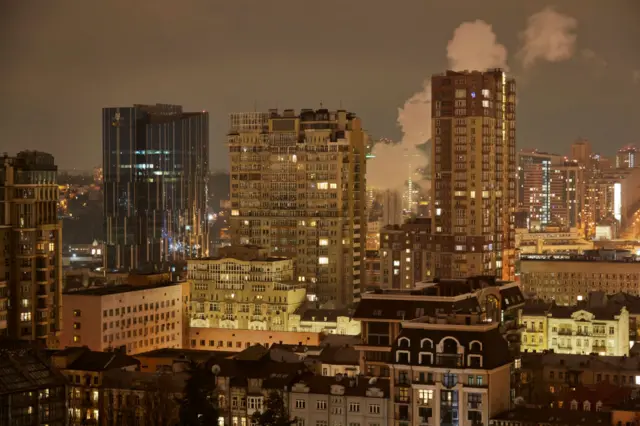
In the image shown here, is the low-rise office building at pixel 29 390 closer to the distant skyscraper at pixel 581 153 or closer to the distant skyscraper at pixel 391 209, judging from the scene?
the distant skyscraper at pixel 391 209

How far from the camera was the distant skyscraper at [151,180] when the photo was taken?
334 ft

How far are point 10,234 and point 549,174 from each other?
8142cm

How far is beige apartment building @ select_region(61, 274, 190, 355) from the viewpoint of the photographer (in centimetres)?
5462

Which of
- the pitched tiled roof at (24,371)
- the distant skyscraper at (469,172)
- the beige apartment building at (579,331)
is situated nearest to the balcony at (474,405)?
the pitched tiled roof at (24,371)

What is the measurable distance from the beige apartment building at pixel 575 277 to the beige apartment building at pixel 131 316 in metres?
22.1

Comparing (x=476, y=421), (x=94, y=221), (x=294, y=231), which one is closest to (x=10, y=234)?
(x=476, y=421)

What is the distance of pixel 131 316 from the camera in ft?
186

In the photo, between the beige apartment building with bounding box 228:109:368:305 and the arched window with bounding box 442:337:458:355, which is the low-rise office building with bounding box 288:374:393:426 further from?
the beige apartment building with bounding box 228:109:368:305

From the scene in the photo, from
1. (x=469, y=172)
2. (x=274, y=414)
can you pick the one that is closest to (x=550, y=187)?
(x=469, y=172)

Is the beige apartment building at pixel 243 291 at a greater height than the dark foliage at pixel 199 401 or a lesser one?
greater

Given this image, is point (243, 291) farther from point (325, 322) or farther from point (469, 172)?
point (469, 172)

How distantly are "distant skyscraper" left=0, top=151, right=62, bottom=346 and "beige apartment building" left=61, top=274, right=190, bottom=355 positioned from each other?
3.70 meters

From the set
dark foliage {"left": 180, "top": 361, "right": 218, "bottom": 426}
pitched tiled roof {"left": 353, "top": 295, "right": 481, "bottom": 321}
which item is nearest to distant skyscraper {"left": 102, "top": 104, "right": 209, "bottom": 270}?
pitched tiled roof {"left": 353, "top": 295, "right": 481, "bottom": 321}

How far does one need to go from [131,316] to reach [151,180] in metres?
48.1
